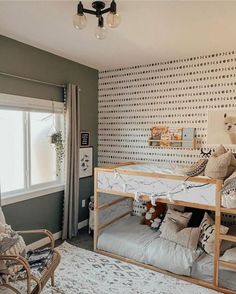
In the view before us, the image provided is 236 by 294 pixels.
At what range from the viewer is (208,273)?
247 centimetres

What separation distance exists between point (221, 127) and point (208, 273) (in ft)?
5.60

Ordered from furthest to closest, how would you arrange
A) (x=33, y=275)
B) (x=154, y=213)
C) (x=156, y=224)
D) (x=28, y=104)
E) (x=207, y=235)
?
(x=154, y=213) < (x=156, y=224) < (x=28, y=104) < (x=207, y=235) < (x=33, y=275)

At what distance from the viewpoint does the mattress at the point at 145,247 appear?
2604 mm

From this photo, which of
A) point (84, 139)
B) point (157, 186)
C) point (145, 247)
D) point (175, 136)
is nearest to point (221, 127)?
point (175, 136)

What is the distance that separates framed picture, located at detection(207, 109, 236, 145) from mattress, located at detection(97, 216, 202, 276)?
1375mm

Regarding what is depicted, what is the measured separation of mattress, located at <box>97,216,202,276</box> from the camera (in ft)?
8.54

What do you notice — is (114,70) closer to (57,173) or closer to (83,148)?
(83,148)

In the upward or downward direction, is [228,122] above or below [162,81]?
below

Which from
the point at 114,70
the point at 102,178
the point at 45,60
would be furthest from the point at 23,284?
the point at 114,70

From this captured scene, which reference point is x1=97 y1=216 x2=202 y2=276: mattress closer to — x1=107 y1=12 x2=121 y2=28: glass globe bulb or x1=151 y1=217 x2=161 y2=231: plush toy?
x1=151 y1=217 x2=161 y2=231: plush toy

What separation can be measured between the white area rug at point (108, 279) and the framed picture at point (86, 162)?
4.20ft

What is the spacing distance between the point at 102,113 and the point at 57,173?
129 centimetres

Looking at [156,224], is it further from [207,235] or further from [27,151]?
[27,151]

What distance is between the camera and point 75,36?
262 cm
